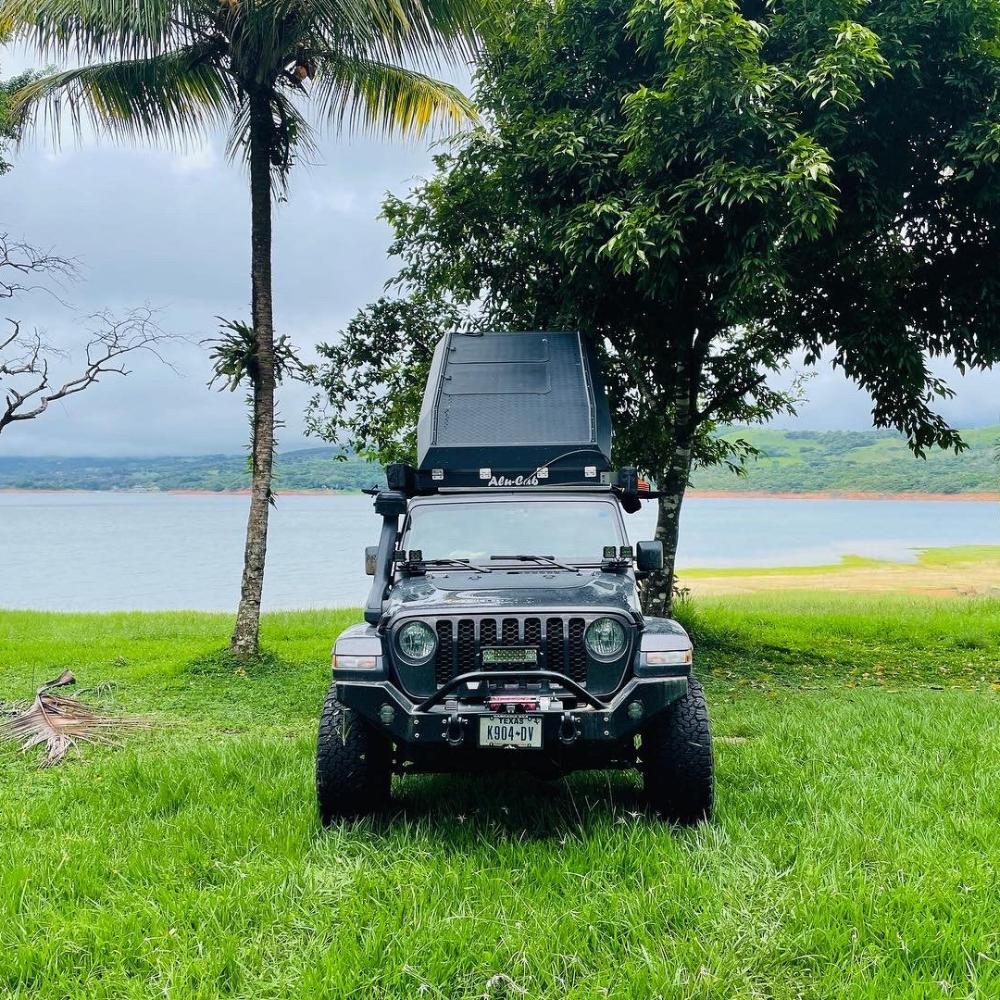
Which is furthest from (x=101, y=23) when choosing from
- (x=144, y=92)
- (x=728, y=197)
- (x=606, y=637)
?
(x=606, y=637)

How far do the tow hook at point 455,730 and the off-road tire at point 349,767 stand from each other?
632 millimetres

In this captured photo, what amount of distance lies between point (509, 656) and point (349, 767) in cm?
111

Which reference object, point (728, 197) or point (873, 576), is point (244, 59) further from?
point (873, 576)

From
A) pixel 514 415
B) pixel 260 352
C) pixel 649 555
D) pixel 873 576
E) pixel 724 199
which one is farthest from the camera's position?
pixel 873 576

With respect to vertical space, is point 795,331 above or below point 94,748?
above

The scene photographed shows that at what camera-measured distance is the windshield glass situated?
5.99 metres

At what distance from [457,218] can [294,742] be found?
8.15 meters

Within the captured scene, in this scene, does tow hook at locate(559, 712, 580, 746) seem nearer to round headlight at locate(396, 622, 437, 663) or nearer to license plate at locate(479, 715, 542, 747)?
license plate at locate(479, 715, 542, 747)

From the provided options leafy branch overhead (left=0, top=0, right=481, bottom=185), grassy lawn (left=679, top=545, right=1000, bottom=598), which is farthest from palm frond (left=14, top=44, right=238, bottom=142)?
grassy lawn (left=679, top=545, right=1000, bottom=598)

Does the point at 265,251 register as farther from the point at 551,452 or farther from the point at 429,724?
the point at 429,724

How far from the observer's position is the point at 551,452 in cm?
706

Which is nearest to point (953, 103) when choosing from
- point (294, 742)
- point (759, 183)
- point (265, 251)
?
point (759, 183)

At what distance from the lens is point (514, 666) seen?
4.86m

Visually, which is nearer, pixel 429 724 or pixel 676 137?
pixel 429 724
